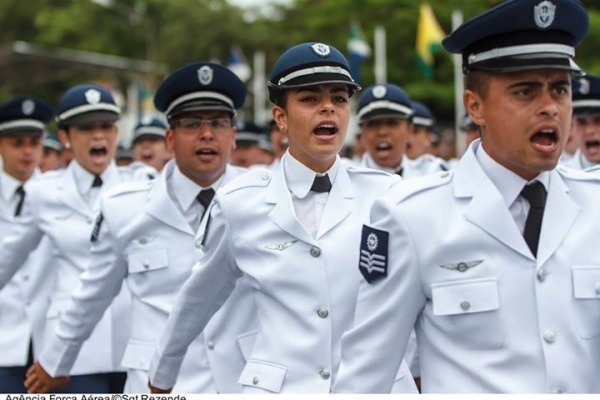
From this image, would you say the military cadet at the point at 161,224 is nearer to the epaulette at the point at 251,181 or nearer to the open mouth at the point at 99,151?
the epaulette at the point at 251,181

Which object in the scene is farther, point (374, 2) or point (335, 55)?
point (374, 2)

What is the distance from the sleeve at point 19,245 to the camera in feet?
27.7

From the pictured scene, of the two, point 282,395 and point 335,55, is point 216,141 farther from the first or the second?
point 282,395

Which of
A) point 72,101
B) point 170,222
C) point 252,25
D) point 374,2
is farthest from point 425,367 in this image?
point 252,25

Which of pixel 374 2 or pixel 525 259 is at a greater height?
pixel 374 2

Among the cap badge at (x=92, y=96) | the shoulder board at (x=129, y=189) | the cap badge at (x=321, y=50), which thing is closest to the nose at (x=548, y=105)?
the cap badge at (x=321, y=50)

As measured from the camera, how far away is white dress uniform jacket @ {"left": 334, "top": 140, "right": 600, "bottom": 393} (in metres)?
3.83

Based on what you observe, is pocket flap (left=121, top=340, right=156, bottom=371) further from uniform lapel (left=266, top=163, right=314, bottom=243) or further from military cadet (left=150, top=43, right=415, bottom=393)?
uniform lapel (left=266, top=163, right=314, bottom=243)

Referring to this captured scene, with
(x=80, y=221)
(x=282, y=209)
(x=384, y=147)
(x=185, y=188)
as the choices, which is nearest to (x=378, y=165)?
(x=384, y=147)

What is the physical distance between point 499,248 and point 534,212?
0.18 metres

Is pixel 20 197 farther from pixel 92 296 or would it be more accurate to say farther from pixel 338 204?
pixel 338 204

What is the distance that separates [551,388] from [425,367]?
0.47 metres

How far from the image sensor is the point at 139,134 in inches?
511

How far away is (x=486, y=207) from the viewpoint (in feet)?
13.0
